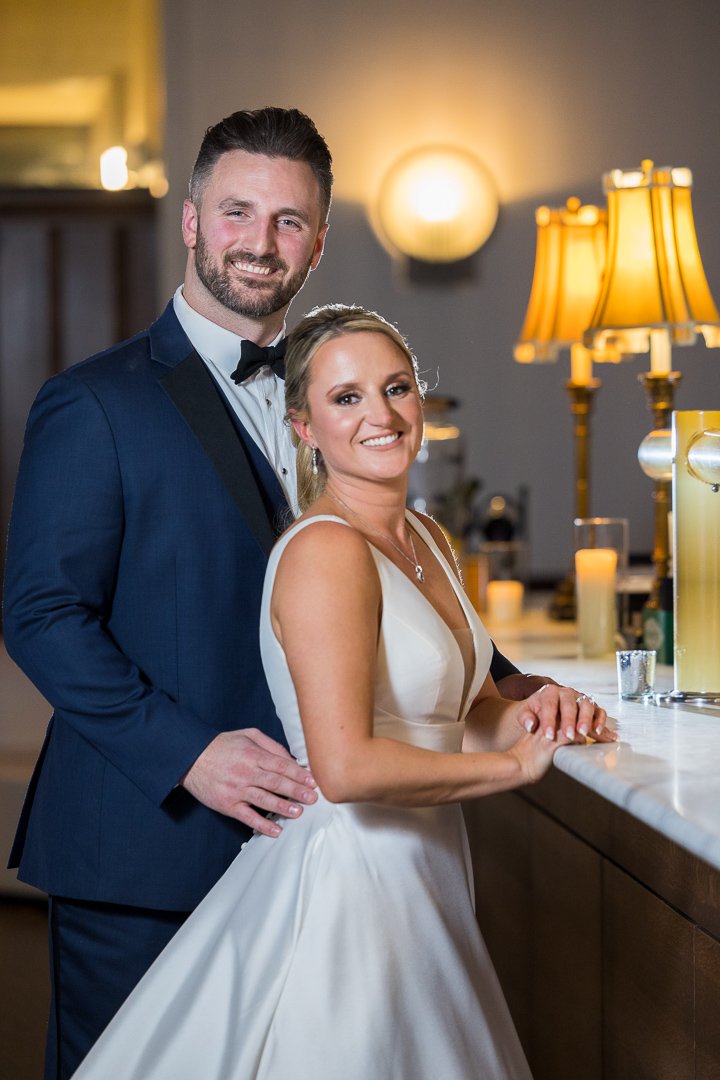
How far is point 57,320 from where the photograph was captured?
513cm

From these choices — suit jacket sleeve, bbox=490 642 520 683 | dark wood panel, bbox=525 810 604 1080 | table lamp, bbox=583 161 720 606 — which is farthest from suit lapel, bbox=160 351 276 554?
table lamp, bbox=583 161 720 606

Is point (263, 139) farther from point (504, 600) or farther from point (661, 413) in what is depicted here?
point (504, 600)

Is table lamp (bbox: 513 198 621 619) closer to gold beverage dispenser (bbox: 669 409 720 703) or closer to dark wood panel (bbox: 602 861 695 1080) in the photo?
gold beverage dispenser (bbox: 669 409 720 703)

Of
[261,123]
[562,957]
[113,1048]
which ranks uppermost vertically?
[261,123]

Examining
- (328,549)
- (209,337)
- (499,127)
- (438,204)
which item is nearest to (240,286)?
(209,337)

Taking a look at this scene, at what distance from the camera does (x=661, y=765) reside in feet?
5.10

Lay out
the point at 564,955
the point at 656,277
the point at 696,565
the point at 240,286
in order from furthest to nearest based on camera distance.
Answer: the point at 656,277 → the point at 564,955 → the point at 696,565 → the point at 240,286

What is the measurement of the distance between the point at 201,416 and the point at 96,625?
12.1 inches

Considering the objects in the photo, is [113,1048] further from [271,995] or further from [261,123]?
[261,123]

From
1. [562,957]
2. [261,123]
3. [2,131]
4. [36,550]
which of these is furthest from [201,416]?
[2,131]

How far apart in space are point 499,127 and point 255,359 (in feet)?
10.7

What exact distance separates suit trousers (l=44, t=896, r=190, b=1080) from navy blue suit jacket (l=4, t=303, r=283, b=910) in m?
0.05

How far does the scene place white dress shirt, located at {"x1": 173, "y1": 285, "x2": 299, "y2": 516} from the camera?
1846 millimetres

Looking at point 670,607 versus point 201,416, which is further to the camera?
point 670,607
